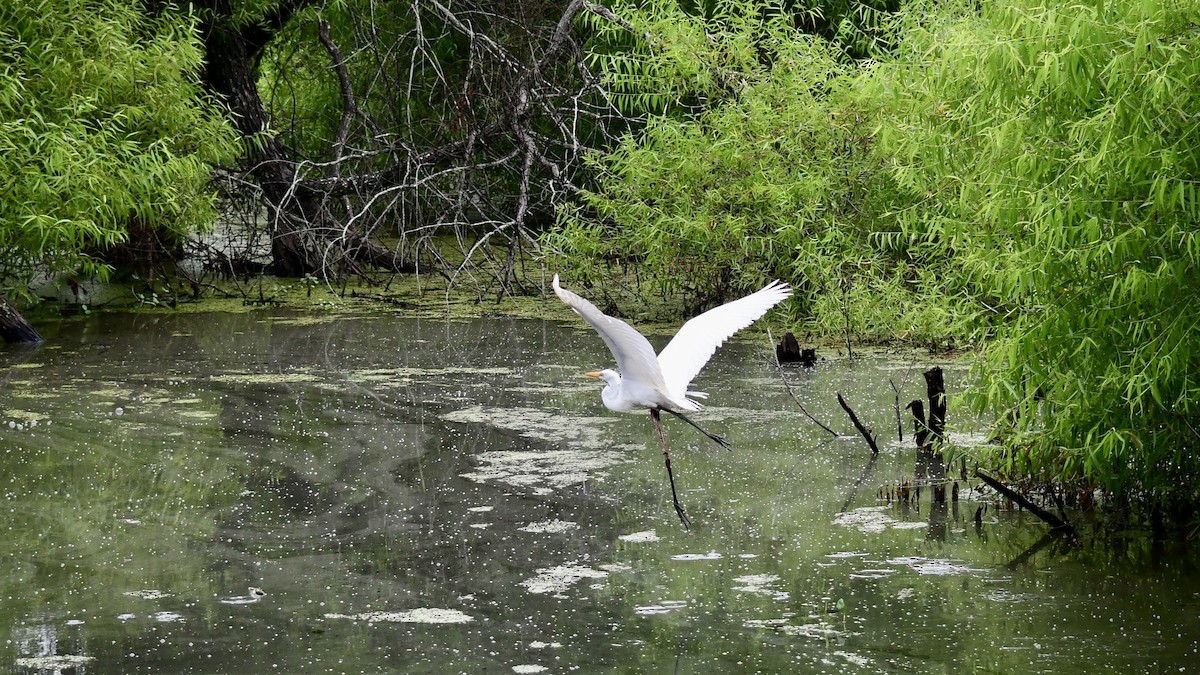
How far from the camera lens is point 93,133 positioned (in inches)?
367

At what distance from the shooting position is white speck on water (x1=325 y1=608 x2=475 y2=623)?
13.2 feet

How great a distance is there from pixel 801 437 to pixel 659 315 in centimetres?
337

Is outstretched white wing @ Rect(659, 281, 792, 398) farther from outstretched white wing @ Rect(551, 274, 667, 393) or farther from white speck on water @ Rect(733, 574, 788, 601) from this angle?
white speck on water @ Rect(733, 574, 788, 601)

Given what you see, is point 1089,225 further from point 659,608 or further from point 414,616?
point 414,616

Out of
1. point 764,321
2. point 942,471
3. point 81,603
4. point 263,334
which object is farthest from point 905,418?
point 263,334

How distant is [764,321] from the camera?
934cm

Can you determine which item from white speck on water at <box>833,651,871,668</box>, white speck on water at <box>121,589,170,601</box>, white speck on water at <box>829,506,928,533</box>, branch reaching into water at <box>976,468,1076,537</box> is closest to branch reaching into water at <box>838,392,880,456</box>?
white speck on water at <box>829,506,928,533</box>

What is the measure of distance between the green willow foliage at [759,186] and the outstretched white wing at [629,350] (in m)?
3.19

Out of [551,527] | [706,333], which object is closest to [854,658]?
[551,527]

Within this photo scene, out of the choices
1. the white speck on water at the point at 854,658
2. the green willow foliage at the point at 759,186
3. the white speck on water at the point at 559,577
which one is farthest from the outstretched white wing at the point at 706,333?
the green willow foliage at the point at 759,186

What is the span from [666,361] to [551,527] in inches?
31.8

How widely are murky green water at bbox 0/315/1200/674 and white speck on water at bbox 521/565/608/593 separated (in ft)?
0.04

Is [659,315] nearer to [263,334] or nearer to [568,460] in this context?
[263,334]

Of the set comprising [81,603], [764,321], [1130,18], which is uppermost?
[1130,18]
